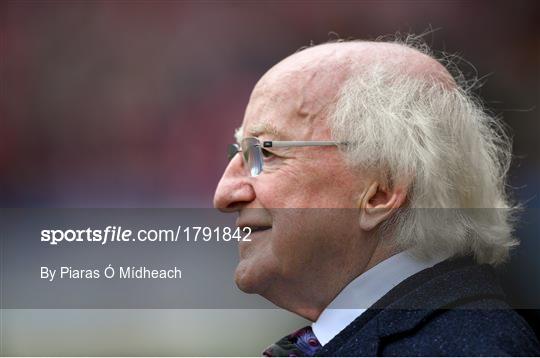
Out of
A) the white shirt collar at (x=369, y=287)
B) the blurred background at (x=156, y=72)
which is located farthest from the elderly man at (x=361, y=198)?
the blurred background at (x=156, y=72)

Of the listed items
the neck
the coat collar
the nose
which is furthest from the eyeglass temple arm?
the coat collar

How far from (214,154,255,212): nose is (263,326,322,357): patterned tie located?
14.0 inches

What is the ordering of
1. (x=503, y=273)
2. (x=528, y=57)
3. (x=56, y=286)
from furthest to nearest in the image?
1. (x=528, y=57)
2. (x=56, y=286)
3. (x=503, y=273)

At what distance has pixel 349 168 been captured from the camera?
6.13 feet

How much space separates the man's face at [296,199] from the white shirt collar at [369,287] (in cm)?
5

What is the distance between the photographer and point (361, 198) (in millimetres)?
1868

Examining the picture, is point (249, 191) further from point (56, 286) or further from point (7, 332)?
point (7, 332)

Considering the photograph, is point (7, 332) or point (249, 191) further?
point (7, 332)

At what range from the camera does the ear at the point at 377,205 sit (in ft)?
6.08

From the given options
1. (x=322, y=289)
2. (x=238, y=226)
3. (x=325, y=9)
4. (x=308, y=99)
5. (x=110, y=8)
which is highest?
A: (x=110, y=8)

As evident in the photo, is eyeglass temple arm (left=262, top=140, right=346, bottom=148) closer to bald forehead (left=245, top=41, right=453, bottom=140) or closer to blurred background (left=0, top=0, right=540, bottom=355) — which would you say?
bald forehead (left=245, top=41, right=453, bottom=140)

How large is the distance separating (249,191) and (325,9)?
271cm

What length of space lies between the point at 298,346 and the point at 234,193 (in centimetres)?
41

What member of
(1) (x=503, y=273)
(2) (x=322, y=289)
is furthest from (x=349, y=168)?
(1) (x=503, y=273)
